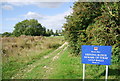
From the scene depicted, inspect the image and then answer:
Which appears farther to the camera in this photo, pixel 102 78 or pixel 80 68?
pixel 80 68

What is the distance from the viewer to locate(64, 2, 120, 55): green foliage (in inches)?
252

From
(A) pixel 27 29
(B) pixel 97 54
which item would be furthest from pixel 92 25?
(A) pixel 27 29

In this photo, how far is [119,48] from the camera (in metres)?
6.18

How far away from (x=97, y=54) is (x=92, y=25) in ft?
11.6

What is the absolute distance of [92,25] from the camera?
311 inches

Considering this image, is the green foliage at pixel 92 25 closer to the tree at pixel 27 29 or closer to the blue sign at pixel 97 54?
the blue sign at pixel 97 54

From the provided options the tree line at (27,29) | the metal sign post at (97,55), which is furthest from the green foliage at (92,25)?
the tree line at (27,29)

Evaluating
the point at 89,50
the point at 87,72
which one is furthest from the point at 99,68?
the point at 89,50

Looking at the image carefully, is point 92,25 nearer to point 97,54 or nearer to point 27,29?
point 97,54

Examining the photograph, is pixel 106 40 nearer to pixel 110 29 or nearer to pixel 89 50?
pixel 110 29

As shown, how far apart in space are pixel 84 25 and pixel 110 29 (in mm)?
2783

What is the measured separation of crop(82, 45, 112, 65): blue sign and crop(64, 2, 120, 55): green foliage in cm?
192

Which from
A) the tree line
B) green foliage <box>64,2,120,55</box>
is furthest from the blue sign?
the tree line

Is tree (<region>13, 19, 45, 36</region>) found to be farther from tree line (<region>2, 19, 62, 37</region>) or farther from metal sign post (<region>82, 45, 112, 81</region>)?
metal sign post (<region>82, 45, 112, 81</region>)
